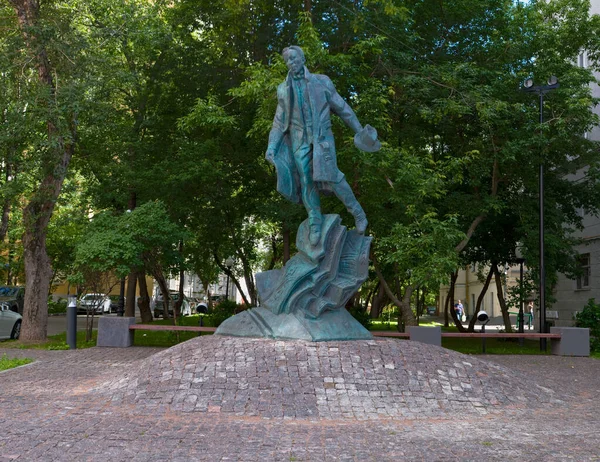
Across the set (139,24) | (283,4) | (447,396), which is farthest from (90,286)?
(447,396)

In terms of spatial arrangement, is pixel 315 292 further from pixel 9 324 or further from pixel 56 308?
pixel 56 308

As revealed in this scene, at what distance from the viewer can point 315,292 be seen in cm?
1129

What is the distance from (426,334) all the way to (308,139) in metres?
6.90

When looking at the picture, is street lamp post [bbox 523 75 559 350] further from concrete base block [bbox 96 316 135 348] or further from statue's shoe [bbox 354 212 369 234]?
concrete base block [bbox 96 316 135 348]

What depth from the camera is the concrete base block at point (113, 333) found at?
1722 cm

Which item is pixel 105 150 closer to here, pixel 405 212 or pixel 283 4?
pixel 283 4

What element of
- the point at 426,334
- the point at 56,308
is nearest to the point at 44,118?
the point at 426,334

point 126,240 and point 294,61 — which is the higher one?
point 294,61

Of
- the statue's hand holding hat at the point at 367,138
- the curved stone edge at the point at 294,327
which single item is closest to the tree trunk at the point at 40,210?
the curved stone edge at the point at 294,327

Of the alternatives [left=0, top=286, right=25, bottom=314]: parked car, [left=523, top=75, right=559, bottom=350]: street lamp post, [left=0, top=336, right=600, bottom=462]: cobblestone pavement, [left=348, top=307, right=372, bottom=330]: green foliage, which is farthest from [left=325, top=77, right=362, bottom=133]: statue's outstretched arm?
[left=0, top=286, right=25, bottom=314]: parked car

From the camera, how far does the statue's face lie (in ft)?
37.2

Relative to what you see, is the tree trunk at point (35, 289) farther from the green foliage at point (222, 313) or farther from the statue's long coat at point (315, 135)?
the statue's long coat at point (315, 135)

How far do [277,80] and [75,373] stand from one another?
782 centimetres

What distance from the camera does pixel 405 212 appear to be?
17.9 m
